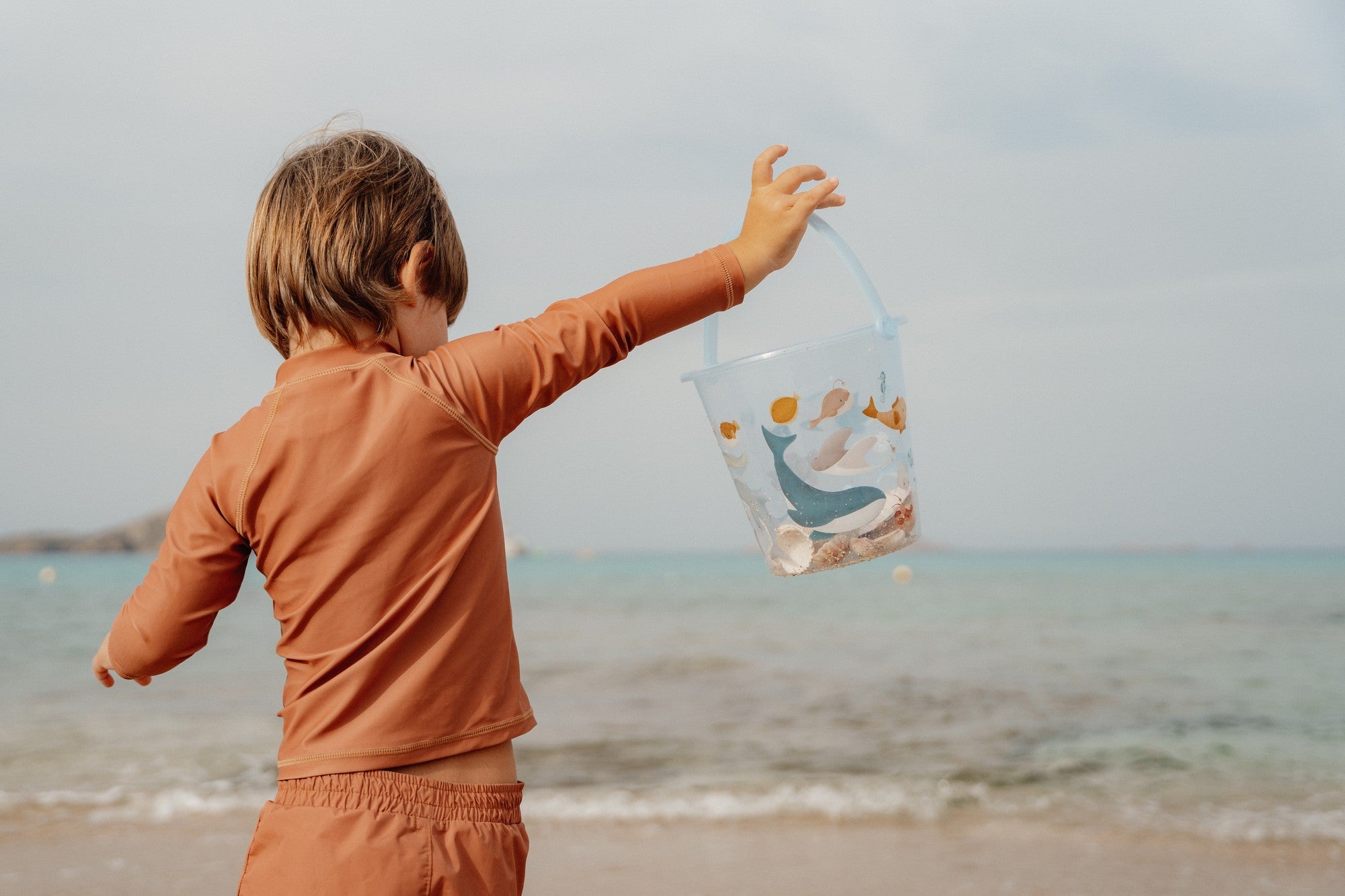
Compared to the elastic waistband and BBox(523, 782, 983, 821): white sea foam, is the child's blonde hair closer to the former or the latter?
the elastic waistband

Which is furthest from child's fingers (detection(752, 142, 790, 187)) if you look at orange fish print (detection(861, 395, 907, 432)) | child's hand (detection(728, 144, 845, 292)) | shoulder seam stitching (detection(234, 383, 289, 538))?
shoulder seam stitching (detection(234, 383, 289, 538))

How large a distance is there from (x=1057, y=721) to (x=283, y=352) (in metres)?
4.99

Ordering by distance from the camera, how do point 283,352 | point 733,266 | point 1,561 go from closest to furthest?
point 733,266 < point 283,352 < point 1,561

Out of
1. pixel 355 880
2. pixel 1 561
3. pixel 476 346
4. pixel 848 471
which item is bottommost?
pixel 1 561

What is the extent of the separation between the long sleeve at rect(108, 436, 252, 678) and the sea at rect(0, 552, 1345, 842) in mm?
2868

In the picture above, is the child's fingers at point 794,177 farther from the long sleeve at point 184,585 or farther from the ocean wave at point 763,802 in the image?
the ocean wave at point 763,802

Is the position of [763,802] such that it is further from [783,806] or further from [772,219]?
[772,219]

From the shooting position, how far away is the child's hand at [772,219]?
132cm

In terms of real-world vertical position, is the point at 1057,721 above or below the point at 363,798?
below

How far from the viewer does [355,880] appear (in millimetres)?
1203

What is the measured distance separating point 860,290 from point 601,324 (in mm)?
554

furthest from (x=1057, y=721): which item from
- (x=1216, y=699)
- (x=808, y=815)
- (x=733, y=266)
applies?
(x=733, y=266)

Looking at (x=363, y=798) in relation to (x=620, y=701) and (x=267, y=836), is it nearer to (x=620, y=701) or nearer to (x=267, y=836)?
(x=267, y=836)

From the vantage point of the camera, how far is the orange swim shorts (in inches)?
47.5
